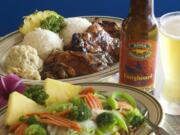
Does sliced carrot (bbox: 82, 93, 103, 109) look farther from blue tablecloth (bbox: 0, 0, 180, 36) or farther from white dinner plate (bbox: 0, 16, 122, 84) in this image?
blue tablecloth (bbox: 0, 0, 180, 36)

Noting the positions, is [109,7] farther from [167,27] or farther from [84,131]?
[84,131]

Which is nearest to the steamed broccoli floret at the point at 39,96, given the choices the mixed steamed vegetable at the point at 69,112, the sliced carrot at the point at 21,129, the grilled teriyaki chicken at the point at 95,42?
the mixed steamed vegetable at the point at 69,112

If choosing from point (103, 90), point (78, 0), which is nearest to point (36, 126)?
point (103, 90)

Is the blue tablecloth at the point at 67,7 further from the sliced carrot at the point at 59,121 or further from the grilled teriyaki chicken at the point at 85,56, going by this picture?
the sliced carrot at the point at 59,121

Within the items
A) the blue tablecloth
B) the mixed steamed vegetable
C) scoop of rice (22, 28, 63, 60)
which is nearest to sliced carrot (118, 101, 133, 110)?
the mixed steamed vegetable

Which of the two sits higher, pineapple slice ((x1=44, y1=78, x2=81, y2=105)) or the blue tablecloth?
pineapple slice ((x1=44, y1=78, x2=81, y2=105))

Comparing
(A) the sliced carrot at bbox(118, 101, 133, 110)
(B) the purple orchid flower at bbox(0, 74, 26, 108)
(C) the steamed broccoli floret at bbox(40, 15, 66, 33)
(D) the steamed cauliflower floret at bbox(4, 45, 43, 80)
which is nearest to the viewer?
(A) the sliced carrot at bbox(118, 101, 133, 110)
